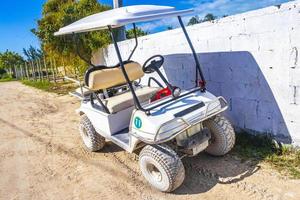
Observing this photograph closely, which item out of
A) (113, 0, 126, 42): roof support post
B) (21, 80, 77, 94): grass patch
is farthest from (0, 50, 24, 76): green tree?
(113, 0, 126, 42): roof support post

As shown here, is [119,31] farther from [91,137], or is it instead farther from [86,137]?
[91,137]

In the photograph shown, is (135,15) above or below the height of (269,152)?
above

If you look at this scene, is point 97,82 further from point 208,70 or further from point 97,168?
point 208,70

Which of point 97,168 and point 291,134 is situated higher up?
point 291,134

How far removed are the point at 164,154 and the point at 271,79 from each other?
174 cm

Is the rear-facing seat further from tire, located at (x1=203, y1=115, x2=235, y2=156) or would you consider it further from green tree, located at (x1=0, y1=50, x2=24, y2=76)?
green tree, located at (x1=0, y1=50, x2=24, y2=76)

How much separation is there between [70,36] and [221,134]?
8182 millimetres

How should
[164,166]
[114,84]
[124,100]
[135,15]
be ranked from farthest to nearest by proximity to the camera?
[114,84]
[124,100]
[135,15]
[164,166]

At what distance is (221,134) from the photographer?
347 centimetres

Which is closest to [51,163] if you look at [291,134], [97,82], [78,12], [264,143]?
[97,82]

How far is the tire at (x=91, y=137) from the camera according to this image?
427 centimetres

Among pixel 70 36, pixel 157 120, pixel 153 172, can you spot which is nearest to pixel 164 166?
pixel 153 172

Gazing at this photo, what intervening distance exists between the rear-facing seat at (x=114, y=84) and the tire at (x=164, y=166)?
0.97 m

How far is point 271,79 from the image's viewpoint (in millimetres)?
3580
